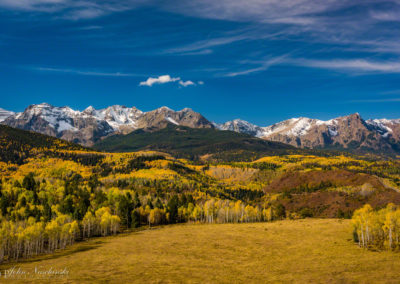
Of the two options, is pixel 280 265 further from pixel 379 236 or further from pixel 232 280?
pixel 379 236

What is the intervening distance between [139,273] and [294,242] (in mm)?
63545

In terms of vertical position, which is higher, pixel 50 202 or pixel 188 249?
pixel 50 202

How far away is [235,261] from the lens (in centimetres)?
8381

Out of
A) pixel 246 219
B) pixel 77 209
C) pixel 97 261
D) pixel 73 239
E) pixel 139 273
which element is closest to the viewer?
pixel 139 273

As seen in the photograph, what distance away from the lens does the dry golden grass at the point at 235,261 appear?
214ft

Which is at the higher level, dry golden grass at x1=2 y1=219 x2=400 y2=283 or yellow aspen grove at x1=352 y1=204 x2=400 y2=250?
yellow aspen grove at x1=352 y1=204 x2=400 y2=250

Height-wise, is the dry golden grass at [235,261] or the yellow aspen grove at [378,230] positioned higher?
the yellow aspen grove at [378,230]

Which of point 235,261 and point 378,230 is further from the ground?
point 378,230

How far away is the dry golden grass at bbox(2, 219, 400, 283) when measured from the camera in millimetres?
65312

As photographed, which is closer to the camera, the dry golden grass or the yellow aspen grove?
the dry golden grass

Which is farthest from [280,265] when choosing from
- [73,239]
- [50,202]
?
[50,202]

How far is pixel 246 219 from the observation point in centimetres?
19212

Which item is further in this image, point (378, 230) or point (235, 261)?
point (378, 230)

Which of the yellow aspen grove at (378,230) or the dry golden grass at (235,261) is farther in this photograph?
the yellow aspen grove at (378,230)
